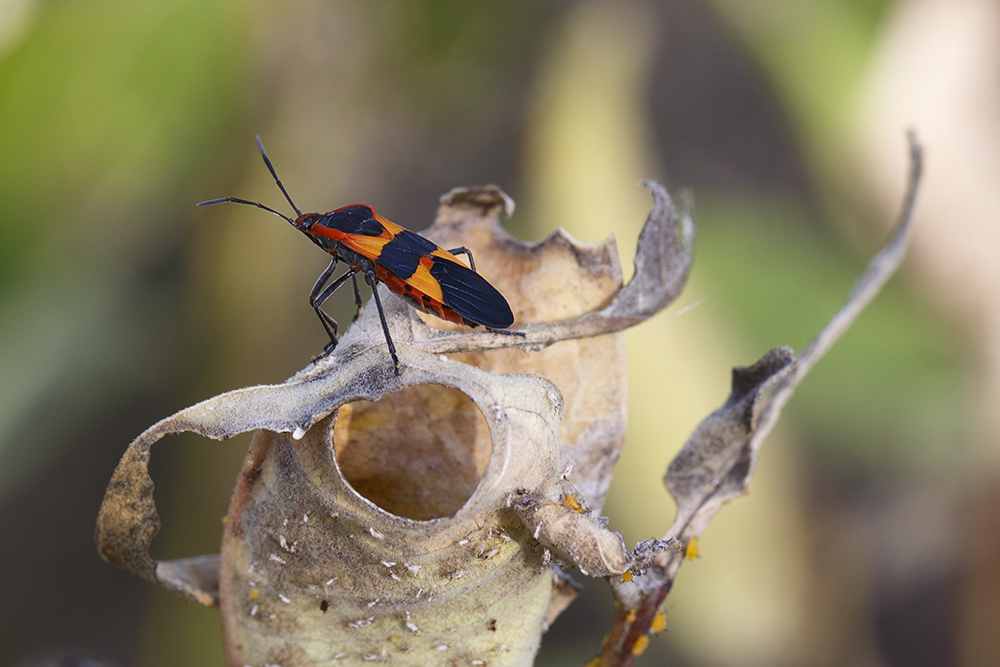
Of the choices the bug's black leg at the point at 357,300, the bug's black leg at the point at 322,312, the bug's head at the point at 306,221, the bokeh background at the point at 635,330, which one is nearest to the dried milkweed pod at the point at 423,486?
the bug's black leg at the point at 357,300

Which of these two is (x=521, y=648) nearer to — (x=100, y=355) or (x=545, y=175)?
(x=100, y=355)

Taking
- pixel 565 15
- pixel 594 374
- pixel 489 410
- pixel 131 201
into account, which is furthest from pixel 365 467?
pixel 565 15

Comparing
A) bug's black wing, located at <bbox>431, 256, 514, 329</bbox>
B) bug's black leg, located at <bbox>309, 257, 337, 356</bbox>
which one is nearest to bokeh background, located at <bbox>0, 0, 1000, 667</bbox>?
bug's black leg, located at <bbox>309, 257, 337, 356</bbox>

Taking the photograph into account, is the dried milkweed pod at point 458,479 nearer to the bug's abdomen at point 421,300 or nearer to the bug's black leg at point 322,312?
the bug's abdomen at point 421,300

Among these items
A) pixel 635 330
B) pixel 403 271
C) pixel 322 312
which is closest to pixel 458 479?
pixel 403 271

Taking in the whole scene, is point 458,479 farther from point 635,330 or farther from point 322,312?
point 635,330

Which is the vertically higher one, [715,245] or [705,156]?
[705,156]

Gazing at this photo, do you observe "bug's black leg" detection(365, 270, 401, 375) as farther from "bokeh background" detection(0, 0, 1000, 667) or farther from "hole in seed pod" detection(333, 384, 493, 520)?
"bokeh background" detection(0, 0, 1000, 667)
